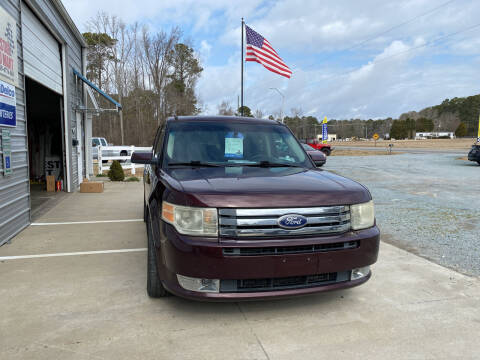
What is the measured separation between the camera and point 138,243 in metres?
5.39

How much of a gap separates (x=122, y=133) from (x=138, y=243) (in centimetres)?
3009

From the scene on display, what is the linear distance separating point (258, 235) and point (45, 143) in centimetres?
1221

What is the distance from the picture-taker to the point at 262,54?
55.4 feet

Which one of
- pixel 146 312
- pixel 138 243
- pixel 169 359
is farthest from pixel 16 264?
pixel 169 359

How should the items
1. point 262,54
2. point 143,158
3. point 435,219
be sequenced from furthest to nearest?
point 262,54, point 435,219, point 143,158

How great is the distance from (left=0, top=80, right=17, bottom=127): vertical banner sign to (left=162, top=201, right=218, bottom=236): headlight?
4123 millimetres

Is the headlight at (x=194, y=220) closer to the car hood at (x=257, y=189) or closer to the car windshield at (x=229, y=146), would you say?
the car hood at (x=257, y=189)

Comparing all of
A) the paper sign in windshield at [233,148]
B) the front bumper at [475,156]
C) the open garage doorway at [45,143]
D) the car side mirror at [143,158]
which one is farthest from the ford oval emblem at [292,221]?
the front bumper at [475,156]

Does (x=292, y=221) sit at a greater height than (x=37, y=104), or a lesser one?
lesser

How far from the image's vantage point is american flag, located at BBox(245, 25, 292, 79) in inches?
650

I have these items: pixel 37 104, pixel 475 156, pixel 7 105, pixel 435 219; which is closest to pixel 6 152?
pixel 7 105

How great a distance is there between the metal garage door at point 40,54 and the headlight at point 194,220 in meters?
5.99

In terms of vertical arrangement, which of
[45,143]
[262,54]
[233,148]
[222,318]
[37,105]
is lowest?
[222,318]

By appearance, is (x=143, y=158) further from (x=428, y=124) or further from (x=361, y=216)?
(x=428, y=124)
